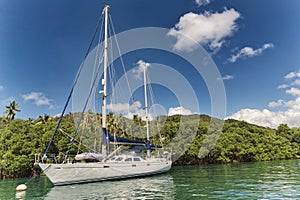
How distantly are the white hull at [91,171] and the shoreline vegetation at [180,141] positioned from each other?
13597mm

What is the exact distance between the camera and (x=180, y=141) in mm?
48625

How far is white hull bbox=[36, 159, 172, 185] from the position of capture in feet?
62.6

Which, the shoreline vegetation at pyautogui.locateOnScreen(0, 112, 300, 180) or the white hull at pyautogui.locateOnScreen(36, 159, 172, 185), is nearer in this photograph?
the white hull at pyautogui.locateOnScreen(36, 159, 172, 185)

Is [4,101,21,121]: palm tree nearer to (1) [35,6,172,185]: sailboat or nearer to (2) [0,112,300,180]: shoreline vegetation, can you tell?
(2) [0,112,300,180]: shoreline vegetation

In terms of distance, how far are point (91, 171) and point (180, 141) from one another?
30.4m

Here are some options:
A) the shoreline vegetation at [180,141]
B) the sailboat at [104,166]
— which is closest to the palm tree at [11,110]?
the shoreline vegetation at [180,141]

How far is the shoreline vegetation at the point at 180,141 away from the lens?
1310 inches

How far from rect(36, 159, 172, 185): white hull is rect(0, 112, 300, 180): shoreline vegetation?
13.6 m

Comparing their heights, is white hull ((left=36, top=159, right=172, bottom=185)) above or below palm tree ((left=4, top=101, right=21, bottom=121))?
below

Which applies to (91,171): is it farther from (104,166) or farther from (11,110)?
(11,110)

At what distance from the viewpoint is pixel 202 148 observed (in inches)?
1889

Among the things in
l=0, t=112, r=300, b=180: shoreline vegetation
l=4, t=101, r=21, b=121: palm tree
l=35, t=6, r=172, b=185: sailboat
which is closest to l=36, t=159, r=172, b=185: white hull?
l=35, t=6, r=172, b=185: sailboat

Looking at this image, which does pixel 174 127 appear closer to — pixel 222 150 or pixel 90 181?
pixel 222 150

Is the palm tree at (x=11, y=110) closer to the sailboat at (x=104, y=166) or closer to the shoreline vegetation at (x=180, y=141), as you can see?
the shoreline vegetation at (x=180, y=141)
